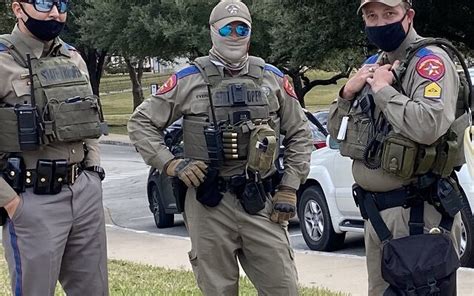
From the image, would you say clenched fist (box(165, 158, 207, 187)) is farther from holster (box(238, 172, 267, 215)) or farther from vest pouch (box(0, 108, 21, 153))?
vest pouch (box(0, 108, 21, 153))

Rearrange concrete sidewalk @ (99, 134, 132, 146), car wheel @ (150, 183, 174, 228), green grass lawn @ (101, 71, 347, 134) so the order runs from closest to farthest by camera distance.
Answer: car wheel @ (150, 183, 174, 228)
concrete sidewalk @ (99, 134, 132, 146)
green grass lawn @ (101, 71, 347, 134)

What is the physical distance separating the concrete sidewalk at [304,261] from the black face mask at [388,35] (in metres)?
2.83

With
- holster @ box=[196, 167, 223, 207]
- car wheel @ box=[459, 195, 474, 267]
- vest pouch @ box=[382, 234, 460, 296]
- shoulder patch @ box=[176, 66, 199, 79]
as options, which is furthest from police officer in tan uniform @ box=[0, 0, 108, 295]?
car wheel @ box=[459, 195, 474, 267]

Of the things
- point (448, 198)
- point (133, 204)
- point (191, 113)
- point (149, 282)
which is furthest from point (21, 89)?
point (133, 204)

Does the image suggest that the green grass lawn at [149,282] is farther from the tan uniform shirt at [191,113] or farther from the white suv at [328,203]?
the tan uniform shirt at [191,113]

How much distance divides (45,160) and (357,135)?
5.24 ft

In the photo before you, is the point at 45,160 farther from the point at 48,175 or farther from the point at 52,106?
the point at 52,106

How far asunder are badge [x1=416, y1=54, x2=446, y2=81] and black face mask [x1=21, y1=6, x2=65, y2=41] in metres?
1.87

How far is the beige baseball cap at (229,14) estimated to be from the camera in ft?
14.0

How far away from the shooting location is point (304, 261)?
307 inches

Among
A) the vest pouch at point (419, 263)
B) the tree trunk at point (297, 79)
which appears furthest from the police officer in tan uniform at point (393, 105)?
the tree trunk at point (297, 79)

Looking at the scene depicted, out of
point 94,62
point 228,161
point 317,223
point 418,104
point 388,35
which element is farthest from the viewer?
point 94,62

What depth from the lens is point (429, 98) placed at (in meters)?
3.71

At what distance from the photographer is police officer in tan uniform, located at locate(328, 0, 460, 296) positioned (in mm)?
3707
